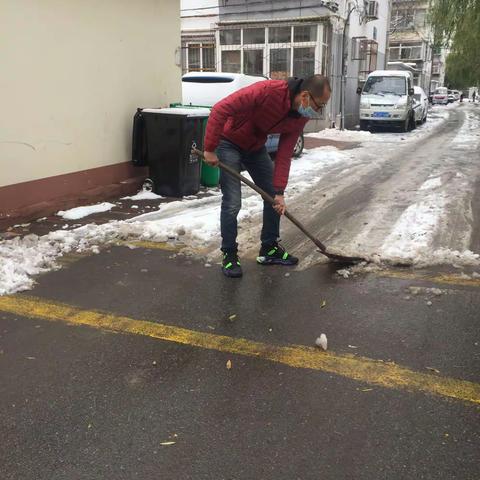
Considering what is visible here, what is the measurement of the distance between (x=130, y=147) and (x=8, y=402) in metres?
5.55

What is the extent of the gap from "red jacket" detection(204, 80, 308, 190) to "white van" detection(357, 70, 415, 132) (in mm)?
15727

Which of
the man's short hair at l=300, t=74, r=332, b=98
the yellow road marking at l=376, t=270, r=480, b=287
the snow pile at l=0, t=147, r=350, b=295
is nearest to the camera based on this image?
the man's short hair at l=300, t=74, r=332, b=98

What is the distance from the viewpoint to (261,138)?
460 cm

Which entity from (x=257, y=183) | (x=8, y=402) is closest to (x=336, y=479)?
(x=8, y=402)

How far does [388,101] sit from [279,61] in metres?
4.37

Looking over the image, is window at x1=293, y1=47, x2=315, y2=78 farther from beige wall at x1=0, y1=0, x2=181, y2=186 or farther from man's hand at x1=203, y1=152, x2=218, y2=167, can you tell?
man's hand at x1=203, y1=152, x2=218, y2=167

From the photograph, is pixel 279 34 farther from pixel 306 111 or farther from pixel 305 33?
pixel 306 111

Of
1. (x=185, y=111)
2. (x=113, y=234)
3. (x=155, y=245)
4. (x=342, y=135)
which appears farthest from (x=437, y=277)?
(x=342, y=135)

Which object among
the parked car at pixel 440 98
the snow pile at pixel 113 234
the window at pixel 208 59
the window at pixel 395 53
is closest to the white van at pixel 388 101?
the window at pixel 208 59

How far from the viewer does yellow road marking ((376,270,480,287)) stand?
4.51m

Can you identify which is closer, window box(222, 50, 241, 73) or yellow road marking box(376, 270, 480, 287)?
yellow road marking box(376, 270, 480, 287)

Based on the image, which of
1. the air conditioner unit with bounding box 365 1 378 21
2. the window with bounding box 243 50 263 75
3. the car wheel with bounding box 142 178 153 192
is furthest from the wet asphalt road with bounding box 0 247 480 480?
the air conditioner unit with bounding box 365 1 378 21

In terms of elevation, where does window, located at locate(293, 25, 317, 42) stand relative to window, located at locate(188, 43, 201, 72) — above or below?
above

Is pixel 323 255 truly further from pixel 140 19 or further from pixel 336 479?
pixel 140 19
